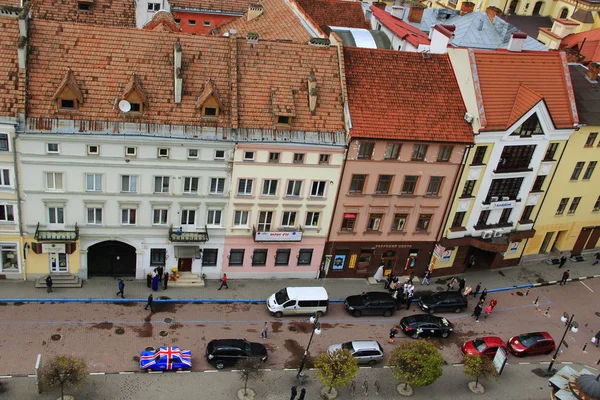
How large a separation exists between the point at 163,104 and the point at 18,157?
1149cm

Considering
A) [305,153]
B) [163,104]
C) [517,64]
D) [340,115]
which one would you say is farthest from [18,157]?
[517,64]

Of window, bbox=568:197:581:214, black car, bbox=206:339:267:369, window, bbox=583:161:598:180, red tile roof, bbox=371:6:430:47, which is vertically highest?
red tile roof, bbox=371:6:430:47

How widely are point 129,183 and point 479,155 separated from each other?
3059 centimetres

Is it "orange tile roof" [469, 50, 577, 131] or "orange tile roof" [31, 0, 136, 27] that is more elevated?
"orange tile roof" [469, 50, 577, 131]

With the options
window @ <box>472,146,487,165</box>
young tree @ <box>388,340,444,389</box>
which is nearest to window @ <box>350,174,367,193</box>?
window @ <box>472,146,487,165</box>

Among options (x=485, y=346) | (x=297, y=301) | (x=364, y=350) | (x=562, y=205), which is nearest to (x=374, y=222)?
(x=297, y=301)

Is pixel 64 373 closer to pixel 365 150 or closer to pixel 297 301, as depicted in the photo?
pixel 297 301

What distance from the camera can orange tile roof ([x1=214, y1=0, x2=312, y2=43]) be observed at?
218 ft

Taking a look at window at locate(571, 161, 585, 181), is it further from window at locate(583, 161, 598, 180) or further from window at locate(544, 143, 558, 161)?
window at locate(544, 143, 558, 161)

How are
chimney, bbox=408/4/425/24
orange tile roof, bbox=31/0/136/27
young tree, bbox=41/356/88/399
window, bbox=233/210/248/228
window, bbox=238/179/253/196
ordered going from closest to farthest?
young tree, bbox=41/356/88/399 → window, bbox=238/179/253/196 → window, bbox=233/210/248/228 → orange tile roof, bbox=31/0/136/27 → chimney, bbox=408/4/425/24

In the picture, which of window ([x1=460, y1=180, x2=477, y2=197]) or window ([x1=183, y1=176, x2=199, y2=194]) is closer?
window ([x1=183, y1=176, x2=199, y2=194])

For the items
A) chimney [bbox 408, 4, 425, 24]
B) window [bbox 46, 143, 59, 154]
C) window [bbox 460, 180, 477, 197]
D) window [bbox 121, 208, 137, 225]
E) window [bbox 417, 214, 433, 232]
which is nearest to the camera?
window [bbox 46, 143, 59, 154]

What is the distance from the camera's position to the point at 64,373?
131 ft

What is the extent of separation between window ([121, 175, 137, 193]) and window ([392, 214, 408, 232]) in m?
23.4
